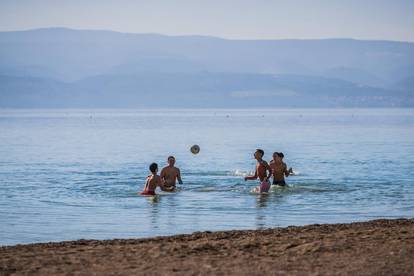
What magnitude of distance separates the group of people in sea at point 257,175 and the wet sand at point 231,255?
9.38 meters

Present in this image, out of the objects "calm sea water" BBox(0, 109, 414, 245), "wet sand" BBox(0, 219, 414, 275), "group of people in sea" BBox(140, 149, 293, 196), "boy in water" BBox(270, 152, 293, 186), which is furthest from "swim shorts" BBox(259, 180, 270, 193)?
"wet sand" BBox(0, 219, 414, 275)

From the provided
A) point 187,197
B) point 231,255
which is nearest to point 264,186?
point 187,197

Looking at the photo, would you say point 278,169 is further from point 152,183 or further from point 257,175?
point 152,183

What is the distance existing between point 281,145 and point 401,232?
42390 mm

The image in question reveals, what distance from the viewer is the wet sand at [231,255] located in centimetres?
1020

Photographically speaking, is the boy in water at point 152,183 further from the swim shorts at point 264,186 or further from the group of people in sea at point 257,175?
the swim shorts at point 264,186

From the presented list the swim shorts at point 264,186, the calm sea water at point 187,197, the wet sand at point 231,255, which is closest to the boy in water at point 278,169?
the calm sea water at point 187,197

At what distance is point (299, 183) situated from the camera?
2691 centimetres

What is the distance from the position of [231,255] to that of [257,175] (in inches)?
484

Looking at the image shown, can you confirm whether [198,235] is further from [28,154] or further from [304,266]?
[28,154]

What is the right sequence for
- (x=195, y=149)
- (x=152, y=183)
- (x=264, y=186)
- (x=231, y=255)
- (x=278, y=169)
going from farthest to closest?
1. (x=195, y=149)
2. (x=278, y=169)
3. (x=264, y=186)
4. (x=152, y=183)
5. (x=231, y=255)

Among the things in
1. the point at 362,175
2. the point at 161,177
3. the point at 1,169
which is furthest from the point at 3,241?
the point at 1,169

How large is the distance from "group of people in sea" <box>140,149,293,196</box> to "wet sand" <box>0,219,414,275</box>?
30.8 feet

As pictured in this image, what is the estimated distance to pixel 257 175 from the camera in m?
23.5
